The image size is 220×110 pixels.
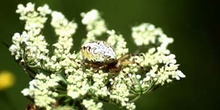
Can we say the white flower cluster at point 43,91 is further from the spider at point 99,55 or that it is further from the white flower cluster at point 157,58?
the white flower cluster at point 157,58

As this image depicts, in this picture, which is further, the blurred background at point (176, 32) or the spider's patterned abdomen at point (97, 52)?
the blurred background at point (176, 32)

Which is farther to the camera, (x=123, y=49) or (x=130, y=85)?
(x=123, y=49)

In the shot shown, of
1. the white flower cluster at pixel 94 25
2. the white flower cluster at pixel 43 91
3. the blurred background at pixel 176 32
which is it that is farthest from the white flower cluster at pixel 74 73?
the blurred background at pixel 176 32

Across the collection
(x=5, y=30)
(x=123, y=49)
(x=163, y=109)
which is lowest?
(x=123, y=49)

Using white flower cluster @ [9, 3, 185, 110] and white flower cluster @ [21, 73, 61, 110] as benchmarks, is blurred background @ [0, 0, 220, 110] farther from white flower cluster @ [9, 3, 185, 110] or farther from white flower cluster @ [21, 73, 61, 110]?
white flower cluster @ [21, 73, 61, 110]

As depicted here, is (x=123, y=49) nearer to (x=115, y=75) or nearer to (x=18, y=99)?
(x=115, y=75)

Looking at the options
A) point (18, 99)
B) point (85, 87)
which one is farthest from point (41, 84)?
point (18, 99)

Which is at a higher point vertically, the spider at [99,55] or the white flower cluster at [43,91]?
the spider at [99,55]
